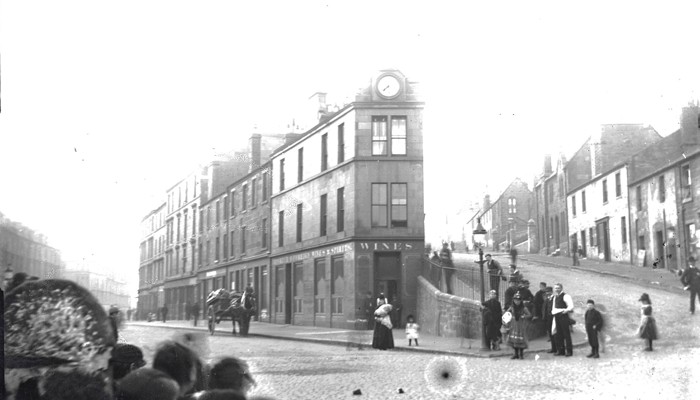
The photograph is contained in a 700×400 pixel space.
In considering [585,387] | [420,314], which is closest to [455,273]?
[420,314]

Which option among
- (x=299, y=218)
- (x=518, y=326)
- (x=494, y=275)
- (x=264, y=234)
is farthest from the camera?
(x=494, y=275)

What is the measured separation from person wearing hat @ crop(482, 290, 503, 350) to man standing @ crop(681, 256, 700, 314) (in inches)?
422

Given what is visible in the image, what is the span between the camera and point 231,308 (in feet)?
23.1

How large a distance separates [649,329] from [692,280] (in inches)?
33.0

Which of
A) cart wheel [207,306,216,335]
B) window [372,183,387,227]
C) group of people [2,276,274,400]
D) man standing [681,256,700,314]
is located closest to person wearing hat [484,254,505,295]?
window [372,183,387,227]

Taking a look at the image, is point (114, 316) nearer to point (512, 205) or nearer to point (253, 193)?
point (253, 193)

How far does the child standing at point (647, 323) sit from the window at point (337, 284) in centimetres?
1749

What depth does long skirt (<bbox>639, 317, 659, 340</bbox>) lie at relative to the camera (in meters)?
4.20

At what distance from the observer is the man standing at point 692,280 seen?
3.62 meters

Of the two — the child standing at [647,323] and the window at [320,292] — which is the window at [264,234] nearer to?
the child standing at [647,323]

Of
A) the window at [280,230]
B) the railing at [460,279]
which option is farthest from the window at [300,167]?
the railing at [460,279]

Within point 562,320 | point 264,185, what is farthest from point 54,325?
point 562,320

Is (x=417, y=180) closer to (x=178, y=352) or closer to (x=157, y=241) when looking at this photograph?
(x=157, y=241)

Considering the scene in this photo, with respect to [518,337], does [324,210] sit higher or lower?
higher
